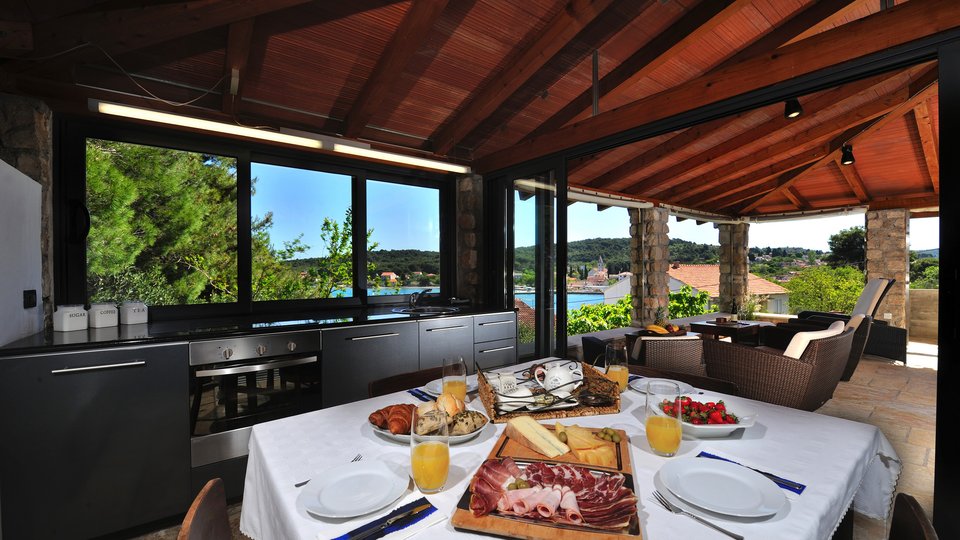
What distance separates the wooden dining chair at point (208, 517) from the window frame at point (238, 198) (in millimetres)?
2331

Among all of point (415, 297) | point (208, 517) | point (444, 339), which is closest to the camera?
point (208, 517)

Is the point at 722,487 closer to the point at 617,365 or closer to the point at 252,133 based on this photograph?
the point at 617,365

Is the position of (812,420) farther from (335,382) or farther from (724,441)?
(335,382)

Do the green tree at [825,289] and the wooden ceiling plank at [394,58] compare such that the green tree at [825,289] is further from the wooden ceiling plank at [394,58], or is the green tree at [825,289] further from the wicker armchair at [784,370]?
the wooden ceiling plank at [394,58]

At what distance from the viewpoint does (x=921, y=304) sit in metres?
7.16

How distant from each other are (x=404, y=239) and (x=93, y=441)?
9.64 ft

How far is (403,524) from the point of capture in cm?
75

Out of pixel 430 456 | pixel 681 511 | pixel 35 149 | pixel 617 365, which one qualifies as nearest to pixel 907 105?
pixel 617 365

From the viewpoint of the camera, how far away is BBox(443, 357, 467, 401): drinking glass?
1.35m

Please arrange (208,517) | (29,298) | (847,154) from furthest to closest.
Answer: (847,154)
(29,298)
(208,517)

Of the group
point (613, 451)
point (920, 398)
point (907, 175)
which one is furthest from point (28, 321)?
point (907, 175)

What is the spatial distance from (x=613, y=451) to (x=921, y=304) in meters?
9.70

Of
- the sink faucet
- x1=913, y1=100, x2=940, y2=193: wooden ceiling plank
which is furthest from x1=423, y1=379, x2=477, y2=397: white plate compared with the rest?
x1=913, y1=100, x2=940, y2=193: wooden ceiling plank

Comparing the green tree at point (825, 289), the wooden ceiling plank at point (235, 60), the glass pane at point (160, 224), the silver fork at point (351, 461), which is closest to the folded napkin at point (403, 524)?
the silver fork at point (351, 461)
